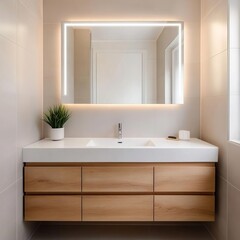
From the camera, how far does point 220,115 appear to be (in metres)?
1.54

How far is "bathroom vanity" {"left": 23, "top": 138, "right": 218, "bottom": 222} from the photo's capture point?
1469mm

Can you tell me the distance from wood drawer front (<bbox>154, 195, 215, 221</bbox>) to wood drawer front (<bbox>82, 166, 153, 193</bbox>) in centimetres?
14

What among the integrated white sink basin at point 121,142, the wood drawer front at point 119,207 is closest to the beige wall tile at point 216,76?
the integrated white sink basin at point 121,142

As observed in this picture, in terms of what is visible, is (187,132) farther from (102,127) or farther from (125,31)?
(125,31)

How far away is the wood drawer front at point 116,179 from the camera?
4.84 feet

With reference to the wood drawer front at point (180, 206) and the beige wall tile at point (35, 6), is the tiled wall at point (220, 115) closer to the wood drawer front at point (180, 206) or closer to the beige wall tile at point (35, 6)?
the wood drawer front at point (180, 206)

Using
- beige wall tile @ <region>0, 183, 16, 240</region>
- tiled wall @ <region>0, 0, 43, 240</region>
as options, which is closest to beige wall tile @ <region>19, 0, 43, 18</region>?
tiled wall @ <region>0, 0, 43, 240</region>

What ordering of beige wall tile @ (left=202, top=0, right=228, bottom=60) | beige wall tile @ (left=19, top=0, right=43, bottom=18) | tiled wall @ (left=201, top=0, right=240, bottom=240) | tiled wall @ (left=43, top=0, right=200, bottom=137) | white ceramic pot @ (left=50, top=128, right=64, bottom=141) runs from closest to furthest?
tiled wall @ (left=201, top=0, right=240, bottom=240)
beige wall tile @ (left=202, top=0, right=228, bottom=60)
beige wall tile @ (left=19, top=0, right=43, bottom=18)
white ceramic pot @ (left=50, top=128, right=64, bottom=141)
tiled wall @ (left=43, top=0, right=200, bottom=137)

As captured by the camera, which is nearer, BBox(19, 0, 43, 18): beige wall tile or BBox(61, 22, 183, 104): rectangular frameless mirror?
BBox(19, 0, 43, 18): beige wall tile

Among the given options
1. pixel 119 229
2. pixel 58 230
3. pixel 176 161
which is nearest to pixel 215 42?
pixel 176 161

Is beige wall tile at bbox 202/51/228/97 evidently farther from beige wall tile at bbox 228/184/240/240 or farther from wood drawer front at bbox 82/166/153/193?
wood drawer front at bbox 82/166/153/193

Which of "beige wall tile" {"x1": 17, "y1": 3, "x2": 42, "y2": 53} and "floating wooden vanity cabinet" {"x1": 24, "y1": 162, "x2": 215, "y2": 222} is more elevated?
"beige wall tile" {"x1": 17, "y1": 3, "x2": 42, "y2": 53}

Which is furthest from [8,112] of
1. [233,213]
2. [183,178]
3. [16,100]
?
[233,213]

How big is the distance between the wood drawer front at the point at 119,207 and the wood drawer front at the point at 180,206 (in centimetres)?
6
